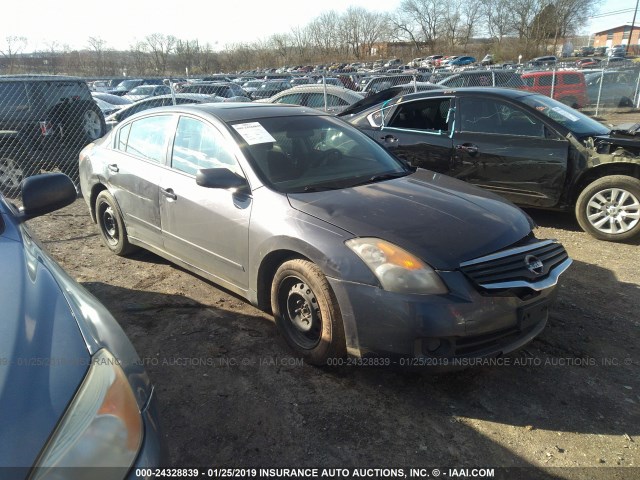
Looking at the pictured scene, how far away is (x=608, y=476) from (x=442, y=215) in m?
1.59

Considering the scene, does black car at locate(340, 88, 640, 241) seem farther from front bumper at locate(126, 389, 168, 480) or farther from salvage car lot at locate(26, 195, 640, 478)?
front bumper at locate(126, 389, 168, 480)

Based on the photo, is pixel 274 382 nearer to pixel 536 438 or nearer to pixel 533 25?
pixel 536 438

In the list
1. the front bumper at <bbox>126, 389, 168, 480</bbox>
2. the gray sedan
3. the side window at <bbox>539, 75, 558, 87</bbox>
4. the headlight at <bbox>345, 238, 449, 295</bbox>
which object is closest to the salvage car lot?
the gray sedan

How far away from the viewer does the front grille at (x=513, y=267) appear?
8.65ft

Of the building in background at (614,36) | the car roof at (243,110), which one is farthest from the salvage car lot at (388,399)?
the building in background at (614,36)

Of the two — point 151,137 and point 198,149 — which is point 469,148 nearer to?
point 198,149

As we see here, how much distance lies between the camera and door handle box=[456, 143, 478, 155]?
5961 mm

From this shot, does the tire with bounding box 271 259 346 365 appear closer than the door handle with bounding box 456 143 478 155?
Yes

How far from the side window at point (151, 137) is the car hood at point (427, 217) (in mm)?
1617

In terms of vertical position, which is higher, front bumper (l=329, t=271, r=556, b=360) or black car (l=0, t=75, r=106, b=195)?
black car (l=0, t=75, r=106, b=195)

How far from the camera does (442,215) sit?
2.99 m

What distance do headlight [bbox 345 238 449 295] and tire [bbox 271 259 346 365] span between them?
12.9 inches

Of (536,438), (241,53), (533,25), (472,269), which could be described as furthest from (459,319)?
(241,53)

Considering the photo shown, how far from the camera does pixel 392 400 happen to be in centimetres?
278
